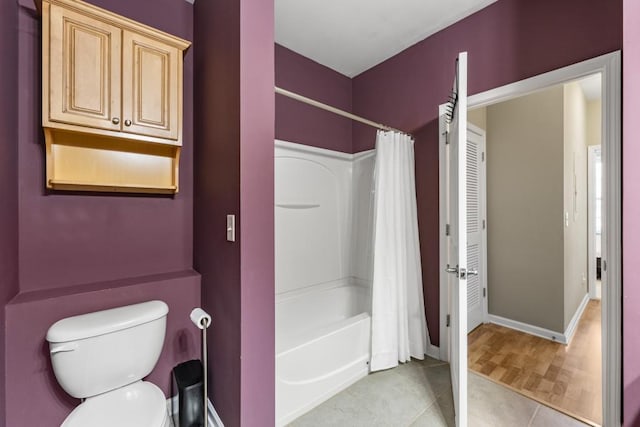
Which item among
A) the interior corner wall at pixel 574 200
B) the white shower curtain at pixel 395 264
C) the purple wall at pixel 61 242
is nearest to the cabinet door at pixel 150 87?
the purple wall at pixel 61 242

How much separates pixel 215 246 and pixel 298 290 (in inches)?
48.6

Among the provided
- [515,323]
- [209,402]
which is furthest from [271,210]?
[515,323]

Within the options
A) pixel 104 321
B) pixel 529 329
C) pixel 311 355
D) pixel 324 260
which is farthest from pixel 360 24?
pixel 529 329

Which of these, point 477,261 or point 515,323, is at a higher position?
point 477,261

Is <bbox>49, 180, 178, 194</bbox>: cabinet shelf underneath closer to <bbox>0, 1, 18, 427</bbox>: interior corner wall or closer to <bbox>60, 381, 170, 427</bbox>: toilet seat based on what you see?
<bbox>0, 1, 18, 427</bbox>: interior corner wall

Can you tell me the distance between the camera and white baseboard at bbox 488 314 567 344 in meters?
2.60

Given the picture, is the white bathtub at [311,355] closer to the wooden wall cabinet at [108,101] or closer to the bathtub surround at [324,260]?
the bathtub surround at [324,260]

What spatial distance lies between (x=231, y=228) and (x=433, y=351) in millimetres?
2038

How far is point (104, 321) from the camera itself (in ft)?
4.30

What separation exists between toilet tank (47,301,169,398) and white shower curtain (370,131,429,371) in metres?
1.47

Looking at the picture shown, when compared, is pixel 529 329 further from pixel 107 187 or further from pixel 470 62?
pixel 107 187

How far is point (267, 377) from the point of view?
52.6 inches

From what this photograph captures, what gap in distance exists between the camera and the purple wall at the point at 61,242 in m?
1.29

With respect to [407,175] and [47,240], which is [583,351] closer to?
[407,175]
